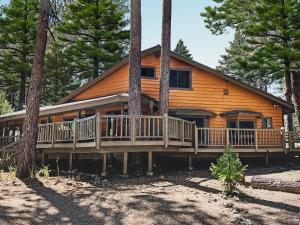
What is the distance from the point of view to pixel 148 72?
21.5 m

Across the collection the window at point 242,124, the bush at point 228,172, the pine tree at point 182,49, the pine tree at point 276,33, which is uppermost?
the pine tree at point 182,49

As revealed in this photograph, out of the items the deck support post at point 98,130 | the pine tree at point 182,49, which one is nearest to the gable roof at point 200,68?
the deck support post at point 98,130

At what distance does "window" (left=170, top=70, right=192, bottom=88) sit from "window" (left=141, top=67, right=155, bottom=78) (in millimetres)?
1254

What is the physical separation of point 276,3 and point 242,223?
21.5m

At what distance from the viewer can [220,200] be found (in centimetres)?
1026

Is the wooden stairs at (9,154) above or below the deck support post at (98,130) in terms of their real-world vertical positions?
below

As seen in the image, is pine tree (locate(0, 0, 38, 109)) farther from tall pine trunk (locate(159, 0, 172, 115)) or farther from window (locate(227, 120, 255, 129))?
window (locate(227, 120, 255, 129))

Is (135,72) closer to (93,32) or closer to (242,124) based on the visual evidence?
(242,124)

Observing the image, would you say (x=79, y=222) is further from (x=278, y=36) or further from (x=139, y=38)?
(x=278, y=36)

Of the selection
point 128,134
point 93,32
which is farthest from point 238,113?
point 93,32

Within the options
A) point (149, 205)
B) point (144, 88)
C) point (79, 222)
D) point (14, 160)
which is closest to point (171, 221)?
point (149, 205)

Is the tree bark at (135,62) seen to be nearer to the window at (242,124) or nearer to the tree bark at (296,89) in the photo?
the window at (242,124)

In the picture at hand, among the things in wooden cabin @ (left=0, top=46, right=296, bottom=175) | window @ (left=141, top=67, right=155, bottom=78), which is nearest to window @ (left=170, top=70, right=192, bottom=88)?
wooden cabin @ (left=0, top=46, right=296, bottom=175)

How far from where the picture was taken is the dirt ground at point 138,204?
27.5 feet
